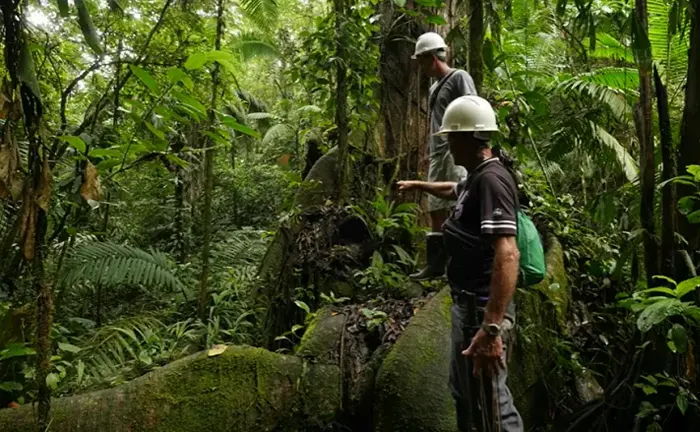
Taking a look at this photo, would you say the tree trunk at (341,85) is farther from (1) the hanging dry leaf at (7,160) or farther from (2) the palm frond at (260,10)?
(1) the hanging dry leaf at (7,160)

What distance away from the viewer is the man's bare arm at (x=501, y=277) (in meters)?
2.54

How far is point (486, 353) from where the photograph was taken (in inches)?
101

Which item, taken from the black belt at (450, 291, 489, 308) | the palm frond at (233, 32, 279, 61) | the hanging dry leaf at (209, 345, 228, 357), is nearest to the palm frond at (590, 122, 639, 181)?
the black belt at (450, 291, 489, 308)

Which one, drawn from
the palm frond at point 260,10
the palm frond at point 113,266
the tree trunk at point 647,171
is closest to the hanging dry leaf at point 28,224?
the tree trunk at point 647,171

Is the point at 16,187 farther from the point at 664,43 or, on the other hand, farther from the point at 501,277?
the point at 664,43

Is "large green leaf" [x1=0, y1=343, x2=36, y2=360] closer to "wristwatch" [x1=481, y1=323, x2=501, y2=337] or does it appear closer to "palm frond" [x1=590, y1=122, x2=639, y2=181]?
"wristwatch" [x1=481, y1=323, x2=501, y2=337]

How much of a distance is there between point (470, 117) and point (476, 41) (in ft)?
3.92

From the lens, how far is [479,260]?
2797 millimetres

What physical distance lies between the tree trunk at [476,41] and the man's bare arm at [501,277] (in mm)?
1725

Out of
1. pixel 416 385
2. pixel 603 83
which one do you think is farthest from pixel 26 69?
pixel 603 83

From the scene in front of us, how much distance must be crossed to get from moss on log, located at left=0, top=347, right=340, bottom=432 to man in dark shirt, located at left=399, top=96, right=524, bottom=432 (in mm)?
1105

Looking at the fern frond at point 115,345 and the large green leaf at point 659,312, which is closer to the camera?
the large green leaf at point 659,312

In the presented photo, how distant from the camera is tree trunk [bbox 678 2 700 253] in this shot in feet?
10.6

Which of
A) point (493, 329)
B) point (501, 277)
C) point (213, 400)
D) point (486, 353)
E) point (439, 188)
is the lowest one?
point (213, 400)
